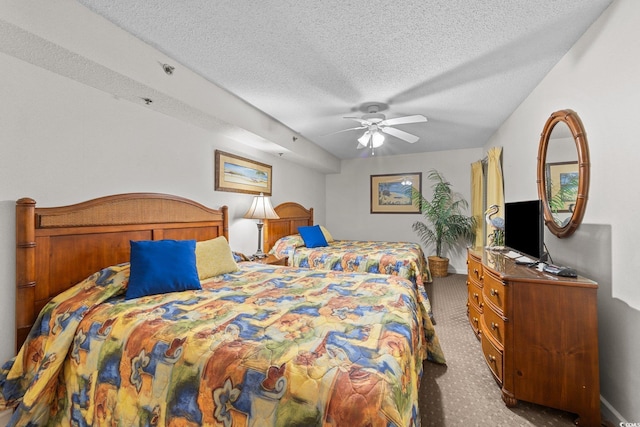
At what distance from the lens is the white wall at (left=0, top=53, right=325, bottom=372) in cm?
159

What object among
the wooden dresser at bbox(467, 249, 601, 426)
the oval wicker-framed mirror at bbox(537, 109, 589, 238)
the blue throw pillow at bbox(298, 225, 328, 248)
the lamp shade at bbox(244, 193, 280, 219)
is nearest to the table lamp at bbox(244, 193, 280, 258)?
the lamp shade at bbox(244, 193, 280, 219)

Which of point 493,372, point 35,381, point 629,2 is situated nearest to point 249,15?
point 629,2

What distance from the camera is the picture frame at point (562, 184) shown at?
1.97 meters

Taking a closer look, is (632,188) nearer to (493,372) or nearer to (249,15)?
(493,372)

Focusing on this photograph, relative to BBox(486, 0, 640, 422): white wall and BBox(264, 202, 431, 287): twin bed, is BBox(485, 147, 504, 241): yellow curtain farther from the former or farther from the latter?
BBox(486, 0, 640, 422): white wall

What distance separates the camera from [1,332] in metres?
1.57

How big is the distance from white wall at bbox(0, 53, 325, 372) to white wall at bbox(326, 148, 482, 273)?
3.62m

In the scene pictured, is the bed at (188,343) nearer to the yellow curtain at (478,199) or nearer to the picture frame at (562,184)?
the picture frame at (562,184)

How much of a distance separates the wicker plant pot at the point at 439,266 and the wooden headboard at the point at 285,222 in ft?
8.01

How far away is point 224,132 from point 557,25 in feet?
9.80

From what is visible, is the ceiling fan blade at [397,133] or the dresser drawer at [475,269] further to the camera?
the ceiling fan blade at [397,133]

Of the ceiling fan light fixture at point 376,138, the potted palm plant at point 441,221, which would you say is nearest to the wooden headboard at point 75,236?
the ceiling fan light fixture at point 376,138

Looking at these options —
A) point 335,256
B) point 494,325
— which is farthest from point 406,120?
point 494,325

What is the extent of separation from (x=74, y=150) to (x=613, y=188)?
138 inches
